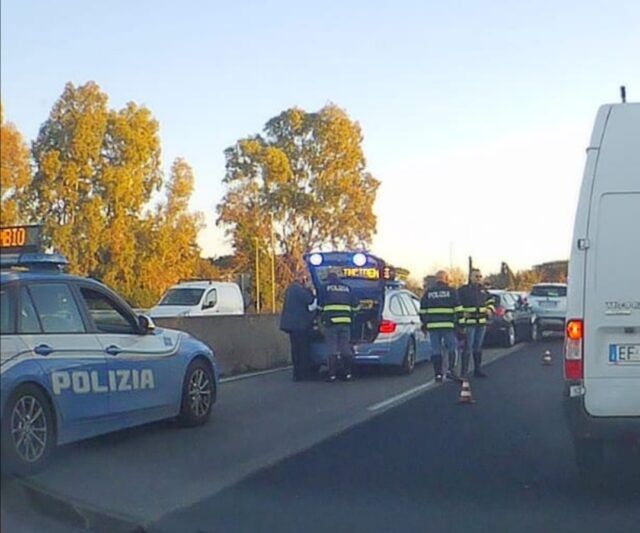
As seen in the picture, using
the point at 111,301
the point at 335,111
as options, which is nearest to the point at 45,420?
the point at 111,301

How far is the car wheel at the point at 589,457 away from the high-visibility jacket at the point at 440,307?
24.9 feet

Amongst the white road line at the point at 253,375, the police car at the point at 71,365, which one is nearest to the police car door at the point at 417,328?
the white road line at the point at 253,375

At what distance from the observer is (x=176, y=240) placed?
43.3m

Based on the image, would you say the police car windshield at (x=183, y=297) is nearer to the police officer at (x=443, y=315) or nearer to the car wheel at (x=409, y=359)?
the car wheel at (x=409, y=359)

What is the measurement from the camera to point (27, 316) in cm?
900

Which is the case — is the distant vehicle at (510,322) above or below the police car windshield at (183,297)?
below

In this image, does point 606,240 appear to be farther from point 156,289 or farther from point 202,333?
point 156,289

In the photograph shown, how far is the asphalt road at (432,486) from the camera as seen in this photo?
24.1ft

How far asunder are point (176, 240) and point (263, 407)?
99.3 feet

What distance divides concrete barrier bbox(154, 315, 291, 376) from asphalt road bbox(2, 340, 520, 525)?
6.37ft

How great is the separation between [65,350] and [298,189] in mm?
42040

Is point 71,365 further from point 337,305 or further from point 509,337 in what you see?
point 509,337

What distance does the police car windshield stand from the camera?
30.2m

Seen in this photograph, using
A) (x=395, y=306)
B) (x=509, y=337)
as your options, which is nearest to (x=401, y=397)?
(x=395, y=306)
